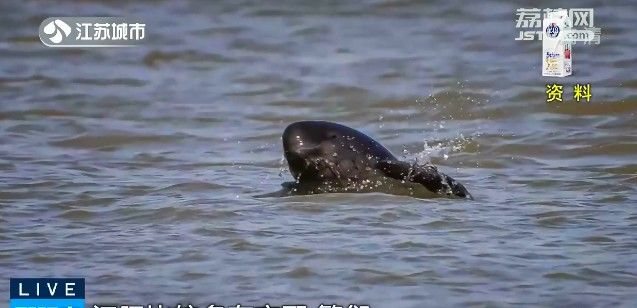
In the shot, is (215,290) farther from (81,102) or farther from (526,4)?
(526,4)

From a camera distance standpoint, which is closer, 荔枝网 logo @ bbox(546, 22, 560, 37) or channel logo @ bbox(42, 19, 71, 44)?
荔枝网 logo @ bbox(546, 22, 560, 37)

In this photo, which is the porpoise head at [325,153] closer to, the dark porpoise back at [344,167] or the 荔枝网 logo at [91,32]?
the dark porpoise back at [344,167]

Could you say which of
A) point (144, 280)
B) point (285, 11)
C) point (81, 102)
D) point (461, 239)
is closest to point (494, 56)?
point (285, 11)

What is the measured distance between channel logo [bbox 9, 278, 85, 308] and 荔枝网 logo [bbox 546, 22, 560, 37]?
705 cm

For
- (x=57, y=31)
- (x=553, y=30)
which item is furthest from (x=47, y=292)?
(x=57, y=31)

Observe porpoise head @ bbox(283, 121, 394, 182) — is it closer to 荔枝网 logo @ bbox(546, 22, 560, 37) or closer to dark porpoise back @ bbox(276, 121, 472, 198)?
dark porpoise back @ bbox(276, 121, 472, 198)

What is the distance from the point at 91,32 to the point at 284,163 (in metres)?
4.19

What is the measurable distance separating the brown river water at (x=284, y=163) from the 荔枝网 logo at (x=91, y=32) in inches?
5.7

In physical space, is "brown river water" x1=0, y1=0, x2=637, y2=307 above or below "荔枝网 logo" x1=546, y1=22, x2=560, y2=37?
below

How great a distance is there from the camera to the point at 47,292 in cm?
600

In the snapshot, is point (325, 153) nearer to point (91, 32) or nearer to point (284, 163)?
point (284, 163)

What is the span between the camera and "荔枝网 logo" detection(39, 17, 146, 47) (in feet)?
43.8

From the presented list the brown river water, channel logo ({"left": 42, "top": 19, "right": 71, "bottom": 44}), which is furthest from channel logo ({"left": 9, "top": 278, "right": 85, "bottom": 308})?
channel logo ({"left": 42, "top": 19, "right": 71, "bottom": 44})

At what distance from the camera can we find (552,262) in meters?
6.48
